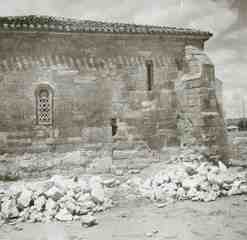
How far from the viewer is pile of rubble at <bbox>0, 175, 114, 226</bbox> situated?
6.54m

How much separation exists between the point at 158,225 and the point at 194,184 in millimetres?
2225

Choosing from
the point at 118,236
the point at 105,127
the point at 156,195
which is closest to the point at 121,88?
the point at 105,127

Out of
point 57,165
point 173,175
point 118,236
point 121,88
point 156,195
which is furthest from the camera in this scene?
point 121,88

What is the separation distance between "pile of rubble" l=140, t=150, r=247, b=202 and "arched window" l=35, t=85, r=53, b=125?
405 cm

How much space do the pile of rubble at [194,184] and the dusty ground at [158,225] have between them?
1.42 feet

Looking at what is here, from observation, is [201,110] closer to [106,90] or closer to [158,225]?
[106,90]

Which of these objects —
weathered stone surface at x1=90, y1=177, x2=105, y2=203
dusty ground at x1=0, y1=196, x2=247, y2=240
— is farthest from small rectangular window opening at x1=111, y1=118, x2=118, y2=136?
dusty ground at x1=0, y1=196, x2=247, y2=240

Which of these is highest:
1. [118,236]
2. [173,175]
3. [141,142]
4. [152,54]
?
[152,54]

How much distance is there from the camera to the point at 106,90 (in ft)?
34.2

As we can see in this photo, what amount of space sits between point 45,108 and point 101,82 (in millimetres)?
2183

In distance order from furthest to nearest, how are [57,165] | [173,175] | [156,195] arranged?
[57,165] < [173,175] < [156,195]

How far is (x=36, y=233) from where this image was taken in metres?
5.89

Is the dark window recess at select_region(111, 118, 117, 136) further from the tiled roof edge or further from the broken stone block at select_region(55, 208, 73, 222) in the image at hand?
the broken stone block at select_region(55, 208, 73, 222)

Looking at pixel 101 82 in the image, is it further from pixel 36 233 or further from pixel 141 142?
pixel 36 233
